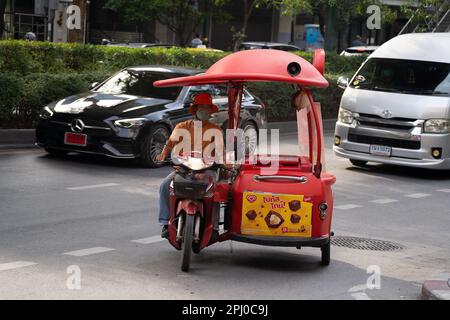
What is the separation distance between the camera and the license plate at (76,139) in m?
16.0

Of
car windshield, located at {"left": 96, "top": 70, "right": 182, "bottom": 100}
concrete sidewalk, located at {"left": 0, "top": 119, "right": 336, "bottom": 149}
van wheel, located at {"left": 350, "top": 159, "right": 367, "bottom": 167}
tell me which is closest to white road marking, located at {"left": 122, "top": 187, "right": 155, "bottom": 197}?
car windshield, located at {"left": 96, "top": 70, "right": 182, "bottom": 100}

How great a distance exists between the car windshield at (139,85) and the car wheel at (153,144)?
835 mm

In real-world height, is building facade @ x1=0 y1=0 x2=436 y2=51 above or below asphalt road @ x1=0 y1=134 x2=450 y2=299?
above

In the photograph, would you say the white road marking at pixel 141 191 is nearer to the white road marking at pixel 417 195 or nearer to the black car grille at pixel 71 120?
the black car grille at pixel 71 120

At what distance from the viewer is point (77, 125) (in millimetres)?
16125

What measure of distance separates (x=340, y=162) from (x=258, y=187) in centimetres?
947

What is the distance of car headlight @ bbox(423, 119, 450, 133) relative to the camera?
16.7 m

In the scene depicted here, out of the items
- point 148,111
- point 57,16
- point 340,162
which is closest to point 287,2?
point 57,16

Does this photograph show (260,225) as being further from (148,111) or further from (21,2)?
(21,2)

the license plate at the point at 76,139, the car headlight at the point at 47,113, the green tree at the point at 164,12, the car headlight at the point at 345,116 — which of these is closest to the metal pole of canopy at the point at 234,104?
the license plate at the point at 76,139

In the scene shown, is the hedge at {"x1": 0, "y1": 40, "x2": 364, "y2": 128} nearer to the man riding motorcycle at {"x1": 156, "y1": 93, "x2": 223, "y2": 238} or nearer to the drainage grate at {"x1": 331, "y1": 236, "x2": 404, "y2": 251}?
the drainage grate at {"x1": 331, "y1": 236, "x2": 404, "y2": 251}

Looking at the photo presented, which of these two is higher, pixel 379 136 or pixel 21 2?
pixel 21 2

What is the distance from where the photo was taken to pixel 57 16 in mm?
25344

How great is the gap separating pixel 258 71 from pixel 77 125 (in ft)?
24.8
